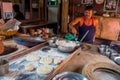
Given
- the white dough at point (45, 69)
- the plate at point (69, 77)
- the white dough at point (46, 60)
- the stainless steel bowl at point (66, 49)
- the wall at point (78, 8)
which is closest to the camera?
the plate at point (69, 77)

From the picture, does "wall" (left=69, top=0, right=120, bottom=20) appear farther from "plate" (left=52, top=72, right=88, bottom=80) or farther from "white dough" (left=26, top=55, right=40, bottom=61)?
"plate" (left=52, top=72, right=88, bottom=80)

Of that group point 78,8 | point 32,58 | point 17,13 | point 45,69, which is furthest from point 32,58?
point 78,8

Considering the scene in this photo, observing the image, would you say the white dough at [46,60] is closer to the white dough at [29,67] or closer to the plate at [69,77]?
the white dough at [29,67]

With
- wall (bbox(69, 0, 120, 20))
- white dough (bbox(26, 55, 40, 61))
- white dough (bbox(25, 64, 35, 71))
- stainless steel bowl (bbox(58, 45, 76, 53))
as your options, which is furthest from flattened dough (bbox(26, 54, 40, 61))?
wall (bbox(69, 0, 120, 20))

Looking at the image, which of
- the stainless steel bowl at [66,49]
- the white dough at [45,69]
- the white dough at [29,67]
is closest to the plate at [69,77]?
the white dough at [45,69]

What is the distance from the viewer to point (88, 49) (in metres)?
2.05

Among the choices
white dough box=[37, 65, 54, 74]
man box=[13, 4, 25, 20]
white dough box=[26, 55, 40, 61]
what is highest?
man box=[13, 4, 25, 20]

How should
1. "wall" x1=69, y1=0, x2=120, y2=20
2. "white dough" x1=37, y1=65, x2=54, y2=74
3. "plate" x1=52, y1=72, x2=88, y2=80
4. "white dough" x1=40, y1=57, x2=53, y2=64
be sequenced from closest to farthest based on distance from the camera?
"plate" x1=52, y1=72, x2=88, y2=80 → "white dough" x1=37, y1=65, x2=54, y2=74 → "white dough" x1=40, y1=57, x2=53, y2=64 → "wall" x1=69, y1=0, x2=120, y2=20

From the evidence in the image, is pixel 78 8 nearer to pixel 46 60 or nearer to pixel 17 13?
pixel 17 13

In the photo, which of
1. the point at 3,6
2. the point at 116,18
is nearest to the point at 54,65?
the point at 3,6

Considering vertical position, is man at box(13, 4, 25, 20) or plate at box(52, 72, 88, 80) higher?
man at box(13, 4, 25, 20)

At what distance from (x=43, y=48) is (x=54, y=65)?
0.52 m

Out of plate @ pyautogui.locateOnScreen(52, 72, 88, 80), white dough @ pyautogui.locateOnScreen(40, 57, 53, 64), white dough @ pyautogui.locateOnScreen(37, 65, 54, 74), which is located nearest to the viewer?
plate @ pyautogui.locateOnScreen(52, 72, 88, 80)

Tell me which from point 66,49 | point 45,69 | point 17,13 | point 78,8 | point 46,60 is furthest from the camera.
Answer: point 78,8
